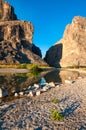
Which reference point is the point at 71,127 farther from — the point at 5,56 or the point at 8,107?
the point at 5,56

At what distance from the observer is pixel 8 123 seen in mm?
14117

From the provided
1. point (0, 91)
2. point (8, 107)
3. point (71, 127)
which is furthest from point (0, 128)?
point (0, 91)

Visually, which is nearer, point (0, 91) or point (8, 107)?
point (8, 107)

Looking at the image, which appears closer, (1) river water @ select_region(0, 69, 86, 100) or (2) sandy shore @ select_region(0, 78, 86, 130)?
(2) sandy shore @ select_region(0, 78, 86, 130)

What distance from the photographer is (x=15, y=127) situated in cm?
1322

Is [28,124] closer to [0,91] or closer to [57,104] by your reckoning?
[57,104]

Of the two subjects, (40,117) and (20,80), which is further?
(20,80)

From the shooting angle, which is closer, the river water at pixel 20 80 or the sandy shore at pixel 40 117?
the sandy shore at pixel 40 117

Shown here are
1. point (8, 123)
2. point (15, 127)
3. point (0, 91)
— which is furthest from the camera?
point (0, 91)

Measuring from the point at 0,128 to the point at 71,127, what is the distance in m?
4.17

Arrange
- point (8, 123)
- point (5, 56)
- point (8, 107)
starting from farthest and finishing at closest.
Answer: point (5, 56), point (8, 107), point (8, 123)

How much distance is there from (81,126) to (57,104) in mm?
5948

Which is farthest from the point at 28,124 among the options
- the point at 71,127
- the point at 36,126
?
the point at 71,127

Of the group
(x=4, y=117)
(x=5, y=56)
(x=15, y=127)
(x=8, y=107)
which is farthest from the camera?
(x=5, y=56)
